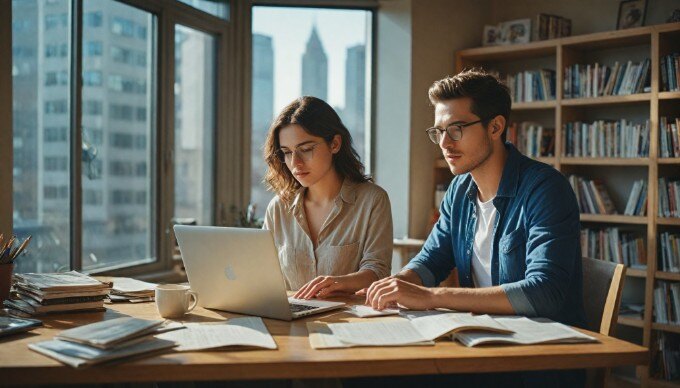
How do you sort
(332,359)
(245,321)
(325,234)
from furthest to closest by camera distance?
1. (325,234)
2. (245,321)
3. (332,359)

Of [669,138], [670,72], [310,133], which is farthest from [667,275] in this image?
[310,133]

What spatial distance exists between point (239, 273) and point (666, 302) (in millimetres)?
2786

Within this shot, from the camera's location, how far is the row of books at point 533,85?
4.07 meters

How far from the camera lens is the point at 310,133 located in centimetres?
233

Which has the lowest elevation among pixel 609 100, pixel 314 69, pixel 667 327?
pixel 667 327

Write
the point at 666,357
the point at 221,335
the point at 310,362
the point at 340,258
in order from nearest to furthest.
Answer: the point at 310,362 < the point at 221,335 < the point at 340,258 < the point at 666,357

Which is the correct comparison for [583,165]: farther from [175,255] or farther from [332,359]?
[332,359]

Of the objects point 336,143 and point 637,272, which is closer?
point 336,143

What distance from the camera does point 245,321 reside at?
1.59 metres

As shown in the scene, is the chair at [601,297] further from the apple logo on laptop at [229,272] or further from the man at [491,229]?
the apple logo on laptop at [229,272]

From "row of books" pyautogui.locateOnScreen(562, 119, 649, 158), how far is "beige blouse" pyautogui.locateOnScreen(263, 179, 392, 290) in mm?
1978

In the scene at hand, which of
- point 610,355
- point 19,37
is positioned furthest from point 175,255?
point 610,355

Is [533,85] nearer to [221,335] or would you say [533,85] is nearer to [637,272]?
[637,272]

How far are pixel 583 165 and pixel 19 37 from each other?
313 cm
